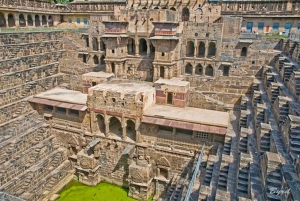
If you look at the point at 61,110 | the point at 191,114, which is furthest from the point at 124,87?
the point at 191,114

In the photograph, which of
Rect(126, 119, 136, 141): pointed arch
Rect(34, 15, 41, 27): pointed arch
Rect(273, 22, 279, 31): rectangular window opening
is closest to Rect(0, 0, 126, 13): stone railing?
Rect(34, 15, 41, 27): pointed arch

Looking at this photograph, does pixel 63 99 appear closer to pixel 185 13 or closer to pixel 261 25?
pixel 185 13

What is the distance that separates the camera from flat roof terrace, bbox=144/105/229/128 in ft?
56.7

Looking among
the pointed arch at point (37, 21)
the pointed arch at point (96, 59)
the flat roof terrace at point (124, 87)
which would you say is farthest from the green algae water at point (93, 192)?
the pointed arch at point (37, 21)

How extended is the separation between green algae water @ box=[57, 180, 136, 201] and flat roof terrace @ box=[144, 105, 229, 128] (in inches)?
263

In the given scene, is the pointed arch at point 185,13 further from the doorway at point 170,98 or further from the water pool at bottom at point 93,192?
the water pool at bottom at point 93,192

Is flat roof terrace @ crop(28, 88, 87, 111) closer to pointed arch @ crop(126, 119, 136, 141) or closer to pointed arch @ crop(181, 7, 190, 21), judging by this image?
pointed arch @ crop(126, 119, 136, 141)

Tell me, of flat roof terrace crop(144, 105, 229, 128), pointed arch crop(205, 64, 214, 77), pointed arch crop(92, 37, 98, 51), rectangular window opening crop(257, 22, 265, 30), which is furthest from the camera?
rectangular window opening crop(257, 22, 265, 30)

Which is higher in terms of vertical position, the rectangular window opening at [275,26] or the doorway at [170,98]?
the rectangular window opening at [275,26]

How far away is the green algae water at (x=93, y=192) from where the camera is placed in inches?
729

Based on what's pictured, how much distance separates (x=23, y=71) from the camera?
22438 mm

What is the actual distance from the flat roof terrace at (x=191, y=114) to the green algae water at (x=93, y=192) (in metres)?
6.68

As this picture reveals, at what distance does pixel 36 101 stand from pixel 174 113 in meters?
12.2

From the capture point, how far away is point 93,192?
1922 centimetres
